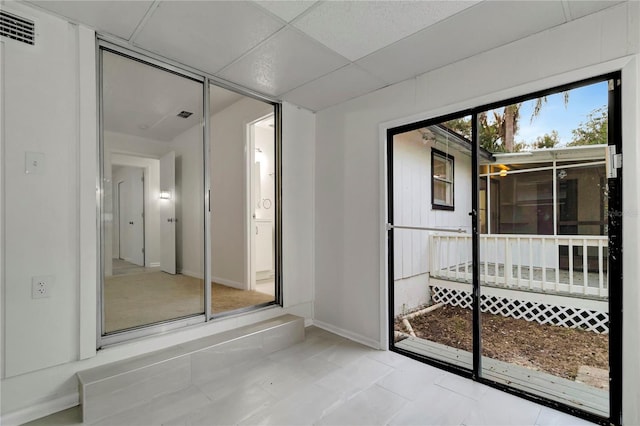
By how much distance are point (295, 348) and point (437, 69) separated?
2845 millimetres

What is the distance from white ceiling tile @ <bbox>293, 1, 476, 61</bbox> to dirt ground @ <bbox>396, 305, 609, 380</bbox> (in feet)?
8.02

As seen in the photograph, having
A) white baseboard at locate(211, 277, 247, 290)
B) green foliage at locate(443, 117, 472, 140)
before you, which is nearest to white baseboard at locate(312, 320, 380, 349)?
white baseboard at locate(211, 277, 247, 290)

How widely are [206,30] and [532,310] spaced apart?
386 centimetres

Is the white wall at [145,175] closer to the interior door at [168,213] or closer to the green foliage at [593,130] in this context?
the interior door at [168,213]

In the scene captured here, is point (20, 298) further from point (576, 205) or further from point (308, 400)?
point (576, 205)

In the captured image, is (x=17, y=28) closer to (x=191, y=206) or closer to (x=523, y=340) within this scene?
(x=191, y=206)

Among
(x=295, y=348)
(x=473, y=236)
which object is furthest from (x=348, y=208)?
(x=295, y=348)

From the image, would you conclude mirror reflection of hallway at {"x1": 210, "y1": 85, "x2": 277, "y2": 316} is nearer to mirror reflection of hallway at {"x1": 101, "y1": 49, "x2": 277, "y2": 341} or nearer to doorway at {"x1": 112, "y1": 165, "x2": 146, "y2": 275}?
mirror reflection of hallway at {"x1": 101, "y1": 49, "x2": 277, "y2": 341}

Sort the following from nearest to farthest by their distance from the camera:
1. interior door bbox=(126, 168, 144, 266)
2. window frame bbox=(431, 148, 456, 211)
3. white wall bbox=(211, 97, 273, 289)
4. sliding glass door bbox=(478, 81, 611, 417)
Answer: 1. sliding glass door bbox=(478, 81, 611, 417)
2. interior door bbox=(126, 168, 144, 266)
3. white wall bbox=(211, 97, 273, 289)
4. window frame bbox=(431, 148, 456, 211)

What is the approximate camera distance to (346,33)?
6.72ft

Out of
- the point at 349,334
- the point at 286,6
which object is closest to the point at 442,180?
the point at 349,334

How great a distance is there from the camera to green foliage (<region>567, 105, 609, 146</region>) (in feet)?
6.29

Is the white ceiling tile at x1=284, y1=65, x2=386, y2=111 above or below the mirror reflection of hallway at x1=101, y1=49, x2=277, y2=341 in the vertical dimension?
above

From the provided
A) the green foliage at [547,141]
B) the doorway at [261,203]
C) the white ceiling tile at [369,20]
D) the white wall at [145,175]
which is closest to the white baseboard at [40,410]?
the white wall at [145,175]
